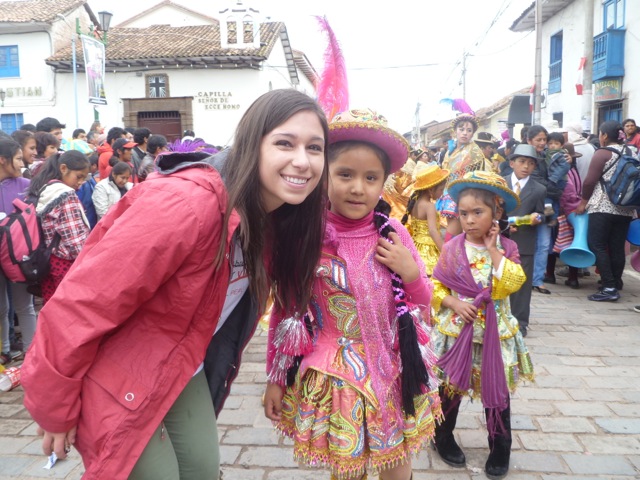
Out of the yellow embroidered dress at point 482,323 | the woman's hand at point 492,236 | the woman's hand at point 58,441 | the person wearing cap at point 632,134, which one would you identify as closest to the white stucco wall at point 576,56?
the person wearing cap at point 632,134

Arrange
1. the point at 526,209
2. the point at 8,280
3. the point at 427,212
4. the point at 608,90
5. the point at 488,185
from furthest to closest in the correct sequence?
the point at 608,90, the point at 526,209, the point at 427,212, the point at 8,280, the point at 488,185

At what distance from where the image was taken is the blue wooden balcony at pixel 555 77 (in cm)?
2109

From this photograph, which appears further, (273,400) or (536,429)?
(536,429)

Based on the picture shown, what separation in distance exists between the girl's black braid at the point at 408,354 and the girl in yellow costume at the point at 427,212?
2871 mm

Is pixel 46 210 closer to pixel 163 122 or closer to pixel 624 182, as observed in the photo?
pixel 624 182

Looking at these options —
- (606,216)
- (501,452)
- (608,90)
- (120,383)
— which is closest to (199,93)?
(608,90)

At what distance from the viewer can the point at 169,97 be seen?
2392 cm

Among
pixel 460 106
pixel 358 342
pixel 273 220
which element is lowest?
pixel 358 342

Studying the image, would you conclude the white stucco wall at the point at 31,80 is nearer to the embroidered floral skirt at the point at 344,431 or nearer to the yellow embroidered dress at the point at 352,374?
the yellow embroidered dress at the point at 352,374

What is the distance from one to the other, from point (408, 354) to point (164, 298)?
95cm

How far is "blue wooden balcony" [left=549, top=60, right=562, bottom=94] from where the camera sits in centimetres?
2109

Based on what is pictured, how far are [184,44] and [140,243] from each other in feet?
84.4

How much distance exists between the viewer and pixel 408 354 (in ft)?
6.57

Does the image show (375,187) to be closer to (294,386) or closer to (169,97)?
(294,386)
